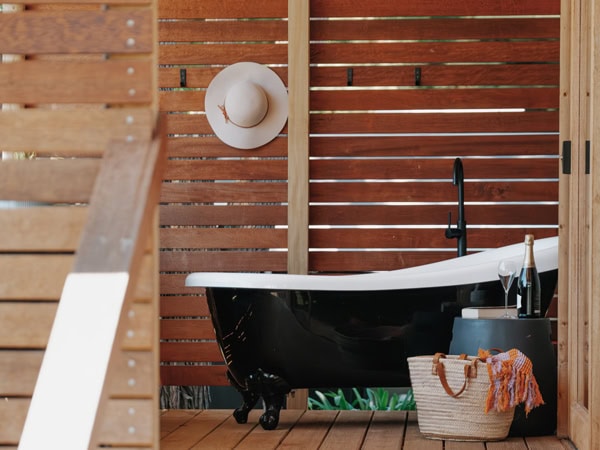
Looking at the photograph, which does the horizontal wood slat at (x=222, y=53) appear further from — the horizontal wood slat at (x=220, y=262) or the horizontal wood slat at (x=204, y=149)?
the horizontal wood slat at (x=220, y=262)

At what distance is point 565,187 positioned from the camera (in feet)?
11.2

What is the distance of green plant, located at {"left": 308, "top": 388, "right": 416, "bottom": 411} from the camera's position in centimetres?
457

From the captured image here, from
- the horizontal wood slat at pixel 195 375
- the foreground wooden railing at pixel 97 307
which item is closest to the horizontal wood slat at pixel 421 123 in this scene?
the horizontal wood slat at pixel 195 375

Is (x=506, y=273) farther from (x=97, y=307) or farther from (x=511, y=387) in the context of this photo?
(x=97, y=307)

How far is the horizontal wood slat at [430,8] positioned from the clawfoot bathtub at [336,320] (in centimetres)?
121

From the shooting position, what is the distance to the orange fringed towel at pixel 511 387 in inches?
125

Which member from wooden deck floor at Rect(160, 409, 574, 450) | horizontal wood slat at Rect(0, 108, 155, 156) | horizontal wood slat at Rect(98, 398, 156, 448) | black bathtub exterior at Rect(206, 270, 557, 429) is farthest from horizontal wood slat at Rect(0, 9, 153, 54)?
black bathtub exterior at Rect(206, 270, 557, 429)

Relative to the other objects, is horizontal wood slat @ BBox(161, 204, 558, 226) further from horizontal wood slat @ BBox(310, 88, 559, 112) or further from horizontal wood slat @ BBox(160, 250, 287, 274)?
horizontal wood slat @ BBox(310, 88, 559, 112)

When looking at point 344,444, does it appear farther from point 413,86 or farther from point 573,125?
point 413,86

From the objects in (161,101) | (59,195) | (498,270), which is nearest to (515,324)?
(498,270)

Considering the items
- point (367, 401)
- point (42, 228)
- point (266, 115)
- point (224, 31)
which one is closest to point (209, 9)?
point (224, 31)

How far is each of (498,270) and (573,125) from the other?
61 centimetres

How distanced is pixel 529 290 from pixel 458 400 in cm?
54

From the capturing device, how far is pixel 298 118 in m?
4.33
